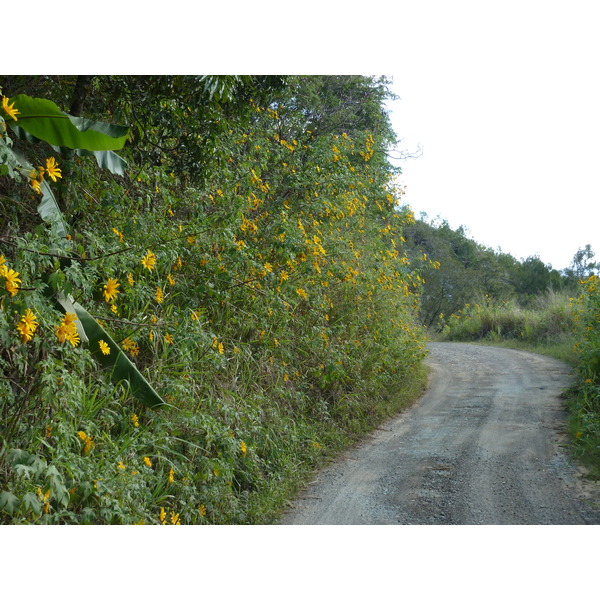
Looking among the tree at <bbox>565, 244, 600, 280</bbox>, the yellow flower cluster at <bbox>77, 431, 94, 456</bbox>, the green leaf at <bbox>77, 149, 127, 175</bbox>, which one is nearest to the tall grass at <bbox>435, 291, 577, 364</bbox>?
the tree at <bbox>565, 244, 600, 280</bbox>

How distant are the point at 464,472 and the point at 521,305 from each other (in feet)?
31.3

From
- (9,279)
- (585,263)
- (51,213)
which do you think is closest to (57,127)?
(51,213)

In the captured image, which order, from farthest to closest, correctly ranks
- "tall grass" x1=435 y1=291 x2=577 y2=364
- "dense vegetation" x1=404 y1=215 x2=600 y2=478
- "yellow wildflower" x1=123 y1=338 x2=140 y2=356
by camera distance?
1. "tall grass" x1=435 y1=291 x2=577 y2=364
2. "dense vegetation" x1=404 y1=215 x2=600 y2=478
3. "yellow wildflower" x1=123 y1=338 x2=140 y2=356

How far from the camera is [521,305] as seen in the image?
1230 cm

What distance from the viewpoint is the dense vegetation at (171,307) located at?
2.37 m

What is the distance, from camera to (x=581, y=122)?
363cm

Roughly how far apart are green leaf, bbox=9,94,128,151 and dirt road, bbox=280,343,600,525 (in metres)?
2.29

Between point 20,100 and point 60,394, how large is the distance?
1397 mm

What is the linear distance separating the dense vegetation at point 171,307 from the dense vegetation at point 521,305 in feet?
6.10

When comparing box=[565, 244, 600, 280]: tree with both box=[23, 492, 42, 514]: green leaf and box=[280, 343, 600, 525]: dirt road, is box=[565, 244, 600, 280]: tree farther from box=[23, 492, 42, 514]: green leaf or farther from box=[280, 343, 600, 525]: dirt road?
box=[23, 492, 42, 514]: green leaf

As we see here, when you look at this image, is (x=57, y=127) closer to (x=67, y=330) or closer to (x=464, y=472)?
(x=67, y=330)

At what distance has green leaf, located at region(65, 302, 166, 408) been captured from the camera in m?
2.67

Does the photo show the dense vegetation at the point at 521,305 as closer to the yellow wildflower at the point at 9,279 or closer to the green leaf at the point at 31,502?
the green leaf at the point at 31,502
